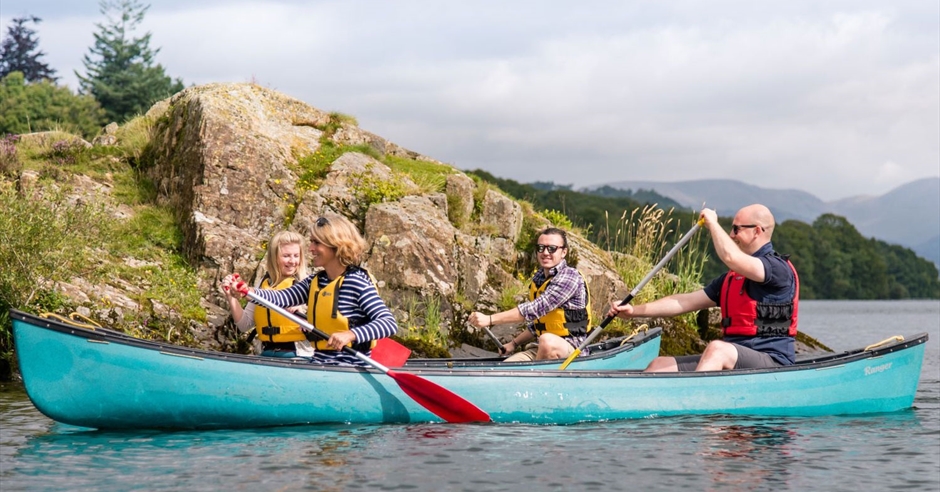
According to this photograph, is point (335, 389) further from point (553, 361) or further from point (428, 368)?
point (553, 361)

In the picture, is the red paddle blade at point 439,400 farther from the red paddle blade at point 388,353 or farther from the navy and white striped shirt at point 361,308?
the navy and white striped shirt at point 361,308

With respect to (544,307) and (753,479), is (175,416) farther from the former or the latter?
(753,479)

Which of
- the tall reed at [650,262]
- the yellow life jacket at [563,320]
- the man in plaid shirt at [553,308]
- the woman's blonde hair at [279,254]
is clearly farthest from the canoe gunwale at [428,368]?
the tall reed at [650,262]

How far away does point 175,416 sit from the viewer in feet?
22.4

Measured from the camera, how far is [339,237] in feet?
21.5

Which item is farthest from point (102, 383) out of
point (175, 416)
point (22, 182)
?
point (22, 182)

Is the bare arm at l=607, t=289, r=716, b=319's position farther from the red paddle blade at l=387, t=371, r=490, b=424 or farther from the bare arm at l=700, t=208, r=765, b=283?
the red paddle blade at l=387, t=371, r=490, b=424

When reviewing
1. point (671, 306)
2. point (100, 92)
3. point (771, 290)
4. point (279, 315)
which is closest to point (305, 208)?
point (279, 315)

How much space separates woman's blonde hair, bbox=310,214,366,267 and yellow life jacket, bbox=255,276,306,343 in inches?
46.2

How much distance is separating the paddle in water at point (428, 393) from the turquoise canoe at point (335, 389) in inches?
1.9

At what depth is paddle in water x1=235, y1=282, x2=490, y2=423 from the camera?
6.87 meters

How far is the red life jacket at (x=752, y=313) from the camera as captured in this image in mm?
7082

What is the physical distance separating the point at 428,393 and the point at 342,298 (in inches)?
40.4

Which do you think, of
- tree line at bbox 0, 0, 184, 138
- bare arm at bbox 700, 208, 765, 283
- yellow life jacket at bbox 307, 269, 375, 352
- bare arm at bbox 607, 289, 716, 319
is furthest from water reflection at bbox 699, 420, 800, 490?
tree line at bbox 0, 0, 184, 138
